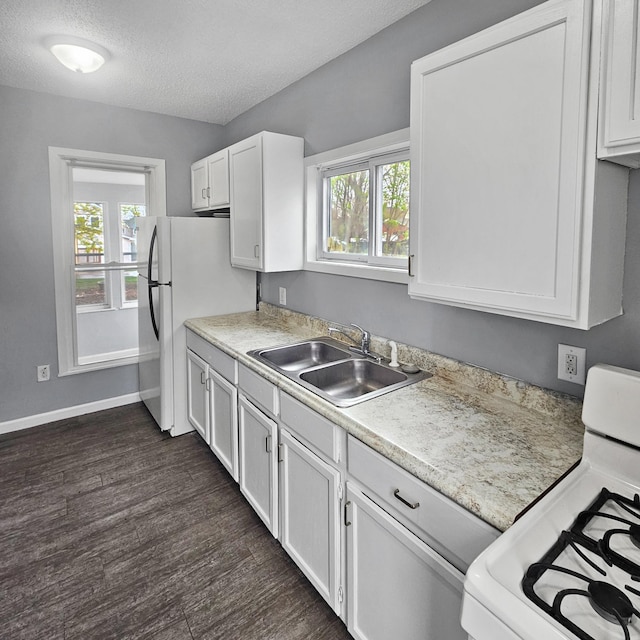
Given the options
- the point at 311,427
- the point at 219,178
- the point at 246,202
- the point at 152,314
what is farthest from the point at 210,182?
the point at 311,427

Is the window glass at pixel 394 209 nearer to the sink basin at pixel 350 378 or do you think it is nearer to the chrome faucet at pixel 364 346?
the chrome faucet at pixel 364 346

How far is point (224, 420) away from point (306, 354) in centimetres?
62

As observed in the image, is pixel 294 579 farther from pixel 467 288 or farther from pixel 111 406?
pixel 111 406

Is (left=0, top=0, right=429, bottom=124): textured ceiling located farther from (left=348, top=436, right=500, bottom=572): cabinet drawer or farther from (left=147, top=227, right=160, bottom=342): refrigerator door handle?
(left=348, top=436, right=500, bottom=572): cabinet drawer

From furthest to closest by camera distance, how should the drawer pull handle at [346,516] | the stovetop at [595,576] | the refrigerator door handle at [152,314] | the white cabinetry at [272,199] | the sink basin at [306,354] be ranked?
the refrigerator door handle at [152,314] < the white cabinetry at [272,199] < the sink basin at [306,354] < the drawer pull handle at [346,516] < the stovetop at [595,576]

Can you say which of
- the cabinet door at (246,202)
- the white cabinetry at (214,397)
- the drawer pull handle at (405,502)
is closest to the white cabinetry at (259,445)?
the white cabinetry at (214,397)

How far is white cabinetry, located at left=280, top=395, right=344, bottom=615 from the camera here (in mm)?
1551

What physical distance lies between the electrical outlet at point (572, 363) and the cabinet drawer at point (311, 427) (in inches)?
30.8

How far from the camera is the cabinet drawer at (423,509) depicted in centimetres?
105

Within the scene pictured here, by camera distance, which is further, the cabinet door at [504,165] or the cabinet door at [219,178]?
the cabinet door at [219,178]

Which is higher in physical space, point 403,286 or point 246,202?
point 246,202

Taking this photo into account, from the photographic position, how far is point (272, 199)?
2.59 meters

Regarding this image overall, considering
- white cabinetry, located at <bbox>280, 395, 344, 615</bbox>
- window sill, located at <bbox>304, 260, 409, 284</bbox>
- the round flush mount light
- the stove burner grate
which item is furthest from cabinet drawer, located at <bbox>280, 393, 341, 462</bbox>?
the round flush mount light

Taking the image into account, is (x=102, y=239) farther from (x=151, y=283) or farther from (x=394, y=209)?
(x=394, y=209)
